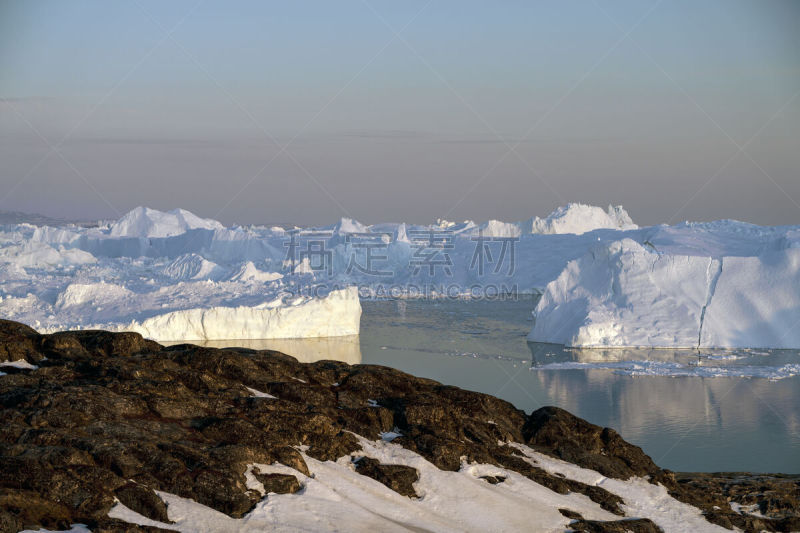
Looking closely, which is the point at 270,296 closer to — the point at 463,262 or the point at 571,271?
the point at 571,271

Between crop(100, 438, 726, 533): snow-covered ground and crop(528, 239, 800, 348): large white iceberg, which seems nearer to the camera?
crop(100, 438, 726, 533): snow-covered ground

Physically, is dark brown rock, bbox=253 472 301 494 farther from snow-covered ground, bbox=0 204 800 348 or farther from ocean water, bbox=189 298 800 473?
snow-covered ground, bbox=0 204 800 348

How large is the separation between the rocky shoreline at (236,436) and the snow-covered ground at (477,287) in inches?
443

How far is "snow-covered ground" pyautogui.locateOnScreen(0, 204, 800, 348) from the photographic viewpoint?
20719 millimetres

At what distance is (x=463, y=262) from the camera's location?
3819 cm

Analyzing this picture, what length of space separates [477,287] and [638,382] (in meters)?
19.0

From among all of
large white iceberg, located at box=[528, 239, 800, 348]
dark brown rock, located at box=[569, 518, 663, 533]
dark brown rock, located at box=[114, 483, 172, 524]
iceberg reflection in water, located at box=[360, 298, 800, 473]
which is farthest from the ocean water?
dark brown rock, located at box=[114, 483, 172, 524]

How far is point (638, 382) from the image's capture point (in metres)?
17.0

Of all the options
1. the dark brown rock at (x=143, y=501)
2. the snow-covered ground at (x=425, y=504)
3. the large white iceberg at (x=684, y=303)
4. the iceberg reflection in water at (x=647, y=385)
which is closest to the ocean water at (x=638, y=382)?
the iceberg reflection in water at (x=647, y=385)

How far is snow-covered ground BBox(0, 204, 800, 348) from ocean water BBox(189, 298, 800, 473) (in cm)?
68

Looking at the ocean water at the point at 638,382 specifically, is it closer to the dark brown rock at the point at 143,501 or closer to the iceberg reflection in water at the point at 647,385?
the iceberg reflection in water at the point at 647,385

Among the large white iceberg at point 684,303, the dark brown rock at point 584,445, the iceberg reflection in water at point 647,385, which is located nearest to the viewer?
the dark brown rock at point 584,445

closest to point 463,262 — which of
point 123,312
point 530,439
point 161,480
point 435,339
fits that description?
point 435,339

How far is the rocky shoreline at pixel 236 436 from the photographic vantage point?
5230 mm
